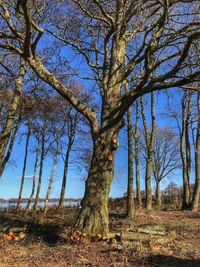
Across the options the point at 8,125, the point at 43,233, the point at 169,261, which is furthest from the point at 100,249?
the point at 8,125

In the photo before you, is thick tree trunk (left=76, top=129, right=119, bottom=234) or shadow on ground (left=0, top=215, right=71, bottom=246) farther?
thick tree trunk (left=76, top=129, right=119, bottom=234)

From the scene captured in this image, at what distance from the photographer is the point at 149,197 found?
19359 millimetres

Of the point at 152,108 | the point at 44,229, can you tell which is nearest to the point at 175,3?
the point at 44,229

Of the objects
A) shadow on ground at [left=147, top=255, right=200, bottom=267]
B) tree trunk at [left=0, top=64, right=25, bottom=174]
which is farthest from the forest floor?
tree trunk at [left=0, top=64, right=25, bottom=174]

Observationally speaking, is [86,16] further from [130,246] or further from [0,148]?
[130,246]

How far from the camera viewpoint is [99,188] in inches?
327

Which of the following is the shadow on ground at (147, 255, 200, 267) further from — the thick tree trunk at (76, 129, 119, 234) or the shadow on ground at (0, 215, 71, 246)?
the shadow on ground at (0, 215, 71, 246)

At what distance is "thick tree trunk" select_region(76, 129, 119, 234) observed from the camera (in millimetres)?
8109

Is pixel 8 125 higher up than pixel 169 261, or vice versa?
pixel 8 125

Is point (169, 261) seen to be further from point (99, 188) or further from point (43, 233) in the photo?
point (43, 233)

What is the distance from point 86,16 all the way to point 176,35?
10.5 feet

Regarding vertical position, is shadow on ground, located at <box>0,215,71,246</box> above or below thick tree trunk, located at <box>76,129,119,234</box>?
below

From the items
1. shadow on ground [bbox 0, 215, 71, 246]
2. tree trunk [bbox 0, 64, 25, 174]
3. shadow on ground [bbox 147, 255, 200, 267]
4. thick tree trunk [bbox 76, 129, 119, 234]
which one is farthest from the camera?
tree trunk [bbox 0, 64, 25, 174]

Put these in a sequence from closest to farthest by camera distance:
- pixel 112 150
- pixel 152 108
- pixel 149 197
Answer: pixel 112 150 < pixel 149 197 < pixel 152 108
